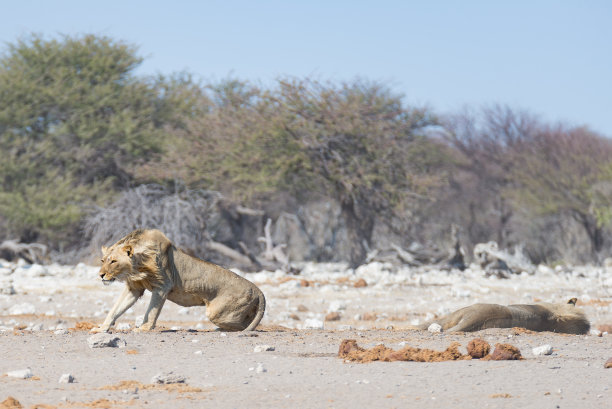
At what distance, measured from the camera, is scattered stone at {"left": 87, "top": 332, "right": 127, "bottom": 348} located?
8.48 m

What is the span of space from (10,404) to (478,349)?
420 cm

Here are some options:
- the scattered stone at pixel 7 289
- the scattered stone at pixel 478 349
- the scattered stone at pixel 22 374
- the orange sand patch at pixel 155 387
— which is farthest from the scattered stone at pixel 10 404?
the scattered stone at pixel 7 289

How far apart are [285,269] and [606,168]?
16.7 meters

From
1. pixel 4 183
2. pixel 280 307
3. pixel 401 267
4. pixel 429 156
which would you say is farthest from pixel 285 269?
pixel 429 156

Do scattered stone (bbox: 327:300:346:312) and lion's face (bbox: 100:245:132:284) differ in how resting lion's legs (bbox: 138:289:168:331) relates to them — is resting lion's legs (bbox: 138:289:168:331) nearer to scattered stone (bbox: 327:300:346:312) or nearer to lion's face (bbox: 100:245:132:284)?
lion's face (bbox: 100:245:132:284)

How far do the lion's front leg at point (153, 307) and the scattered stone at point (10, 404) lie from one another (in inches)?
125

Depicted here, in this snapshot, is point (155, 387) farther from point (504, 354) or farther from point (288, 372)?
point (504, 354)


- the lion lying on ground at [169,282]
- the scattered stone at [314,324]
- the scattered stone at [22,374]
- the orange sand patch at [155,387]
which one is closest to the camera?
the orange sand patch at [155,387]

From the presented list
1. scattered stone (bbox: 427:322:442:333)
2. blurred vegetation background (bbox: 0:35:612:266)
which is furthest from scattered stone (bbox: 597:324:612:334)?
blurred vegetation background (bbox: 0:35:612:266)

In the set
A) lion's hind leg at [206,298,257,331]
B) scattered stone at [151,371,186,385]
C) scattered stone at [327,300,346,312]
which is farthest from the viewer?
scattered stone at [327,300,346,312]

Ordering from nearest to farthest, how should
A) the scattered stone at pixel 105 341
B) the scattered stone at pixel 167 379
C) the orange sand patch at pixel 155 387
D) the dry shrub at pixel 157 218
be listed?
the orange sand patch at pixel 155 387 < the scattered stone at pixel 167 379 < the scattered stone at pixel 105 341 < the dry shrub at pixel 157 218

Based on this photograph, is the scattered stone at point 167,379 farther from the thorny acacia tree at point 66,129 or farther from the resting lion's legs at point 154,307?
the thorny acacia tree at point 66,129

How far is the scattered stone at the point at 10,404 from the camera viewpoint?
610cm

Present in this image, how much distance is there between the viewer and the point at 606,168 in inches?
1379
